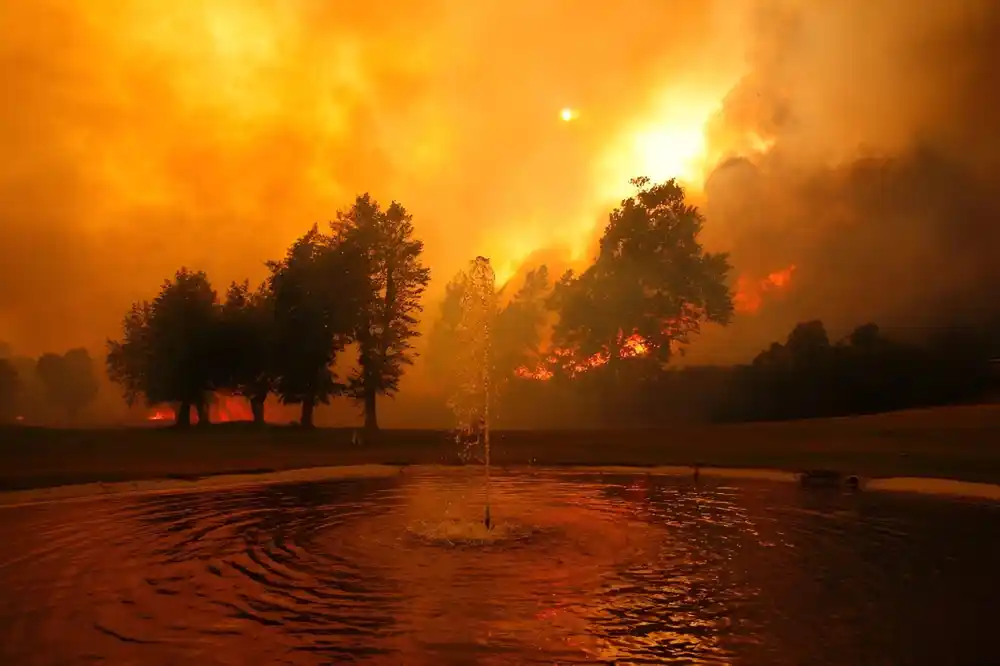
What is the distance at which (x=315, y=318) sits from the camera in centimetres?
5566

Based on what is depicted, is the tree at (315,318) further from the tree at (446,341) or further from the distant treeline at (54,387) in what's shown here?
the distant treeline at (54,387)

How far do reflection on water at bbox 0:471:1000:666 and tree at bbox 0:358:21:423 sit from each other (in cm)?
11553

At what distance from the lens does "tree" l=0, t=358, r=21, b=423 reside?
115 metres

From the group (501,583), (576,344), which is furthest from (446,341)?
(501,583)

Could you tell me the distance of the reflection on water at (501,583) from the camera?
8.57 metres

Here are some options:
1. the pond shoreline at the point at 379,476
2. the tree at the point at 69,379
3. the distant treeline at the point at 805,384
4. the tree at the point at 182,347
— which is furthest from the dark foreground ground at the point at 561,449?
the tree at the point at 69,379

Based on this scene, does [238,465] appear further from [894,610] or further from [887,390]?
[887,390]

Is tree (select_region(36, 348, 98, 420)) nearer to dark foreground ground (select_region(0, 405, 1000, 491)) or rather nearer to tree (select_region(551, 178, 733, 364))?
dark foreground ground (select_region(0, 405, 1000, 491))

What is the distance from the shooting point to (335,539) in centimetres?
1507

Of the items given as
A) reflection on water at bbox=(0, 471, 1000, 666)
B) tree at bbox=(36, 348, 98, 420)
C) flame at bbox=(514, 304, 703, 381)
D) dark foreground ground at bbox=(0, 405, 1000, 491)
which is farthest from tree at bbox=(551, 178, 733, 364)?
tree at bbox=(36, 348, 98, 420)

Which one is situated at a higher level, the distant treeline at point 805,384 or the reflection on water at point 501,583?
the distant treeline at point 805,384

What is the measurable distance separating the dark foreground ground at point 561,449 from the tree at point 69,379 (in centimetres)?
7340

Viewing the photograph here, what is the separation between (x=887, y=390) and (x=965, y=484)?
47145 mm

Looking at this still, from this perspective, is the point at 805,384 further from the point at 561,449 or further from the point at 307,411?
the point at 307,411
